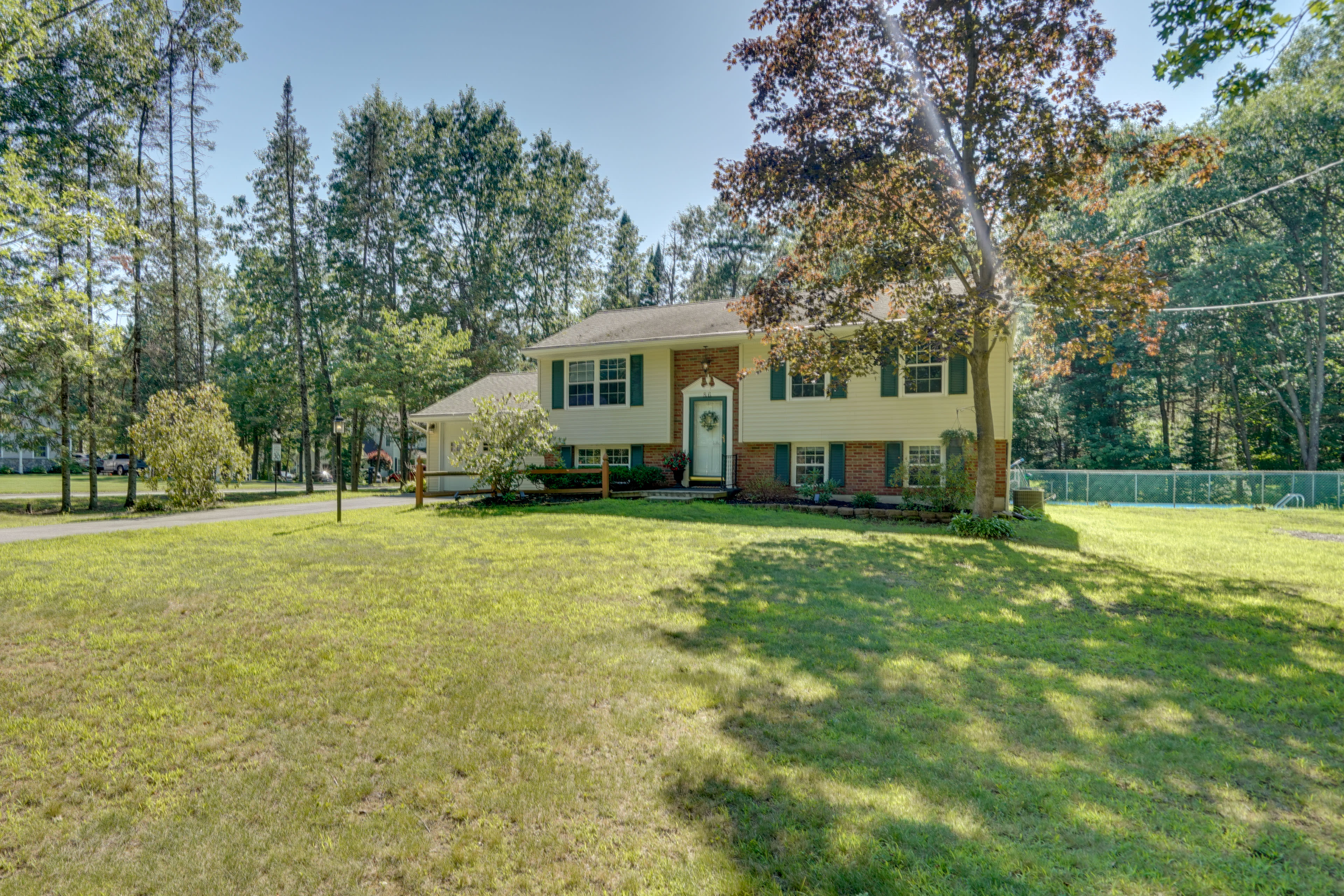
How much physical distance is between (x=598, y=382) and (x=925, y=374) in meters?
9.08

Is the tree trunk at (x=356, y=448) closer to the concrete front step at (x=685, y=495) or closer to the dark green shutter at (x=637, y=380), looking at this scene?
the dark green shutter at (x=637, y=380)

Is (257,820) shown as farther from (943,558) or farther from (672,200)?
(672,200)

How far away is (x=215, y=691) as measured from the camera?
3822 millimetres

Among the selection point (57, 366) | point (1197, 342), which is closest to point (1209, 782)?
point (57, 366)

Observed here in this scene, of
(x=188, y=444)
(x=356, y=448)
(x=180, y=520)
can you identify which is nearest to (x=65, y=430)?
(x=188, y=444)

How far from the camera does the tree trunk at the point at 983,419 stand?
1117 cm

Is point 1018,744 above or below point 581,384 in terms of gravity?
below

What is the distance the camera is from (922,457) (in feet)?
47.6

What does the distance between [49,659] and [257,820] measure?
10.4ft

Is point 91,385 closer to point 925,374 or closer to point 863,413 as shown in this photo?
point 863,413

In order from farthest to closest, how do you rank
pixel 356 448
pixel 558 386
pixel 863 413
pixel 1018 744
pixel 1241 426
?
pixel 1241 426 < pixel 356 448 < pixel 558 386 < pixel 863 413 < pixel 1018 744

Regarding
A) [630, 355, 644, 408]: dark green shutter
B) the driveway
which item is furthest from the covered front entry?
the driveway

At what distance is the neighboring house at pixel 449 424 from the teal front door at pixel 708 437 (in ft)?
22.9

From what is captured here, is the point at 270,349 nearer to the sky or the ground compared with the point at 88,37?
nearer to the ground
